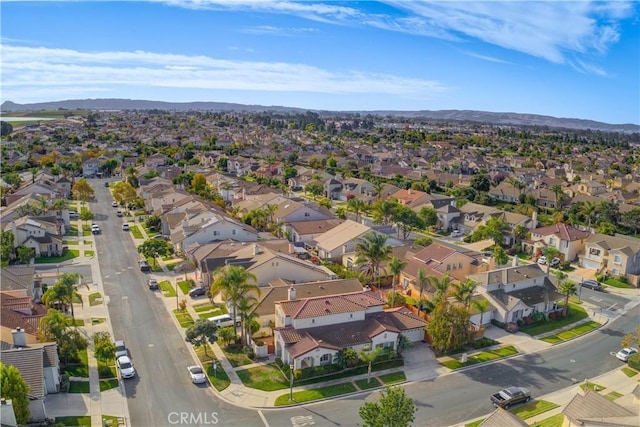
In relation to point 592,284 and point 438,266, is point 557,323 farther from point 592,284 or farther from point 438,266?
point 592,284

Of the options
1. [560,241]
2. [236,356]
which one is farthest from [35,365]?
[560,241]

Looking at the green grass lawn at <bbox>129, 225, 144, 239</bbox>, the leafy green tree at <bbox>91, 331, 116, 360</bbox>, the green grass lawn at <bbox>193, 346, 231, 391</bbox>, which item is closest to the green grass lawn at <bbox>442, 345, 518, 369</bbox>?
the green grass lawn at <bbox>193, 346, 231, 391</bbox>

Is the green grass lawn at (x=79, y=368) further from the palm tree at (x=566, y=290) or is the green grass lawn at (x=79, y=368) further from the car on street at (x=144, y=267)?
the palm tree at (x=566, y=290)

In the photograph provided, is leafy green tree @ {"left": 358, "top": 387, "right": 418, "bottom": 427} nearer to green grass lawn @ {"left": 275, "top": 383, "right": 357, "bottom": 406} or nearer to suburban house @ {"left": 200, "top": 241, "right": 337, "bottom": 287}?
green grass lawn @ {"left": 275, "top": 383, "right": 357, "bottom": 406}

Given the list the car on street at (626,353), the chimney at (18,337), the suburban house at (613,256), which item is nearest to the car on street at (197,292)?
the chimney at (18,337)

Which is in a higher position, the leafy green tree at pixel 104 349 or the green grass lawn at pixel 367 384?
the leafy green tree at pixel 104 349

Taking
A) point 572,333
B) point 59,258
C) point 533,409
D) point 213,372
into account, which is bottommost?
point 59,258
